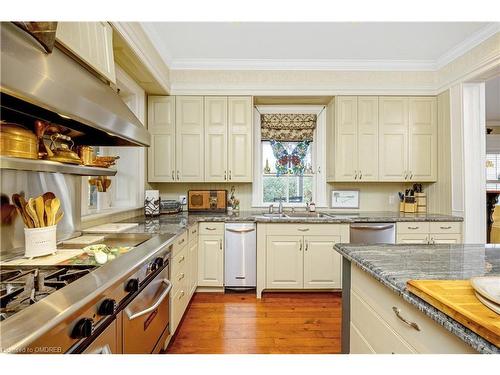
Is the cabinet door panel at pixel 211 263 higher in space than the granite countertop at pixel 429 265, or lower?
lower

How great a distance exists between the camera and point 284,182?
3.76 metres

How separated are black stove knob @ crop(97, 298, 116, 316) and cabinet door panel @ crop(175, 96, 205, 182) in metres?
2.37

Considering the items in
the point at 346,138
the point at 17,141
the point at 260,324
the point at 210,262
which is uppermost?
the point at 346,138

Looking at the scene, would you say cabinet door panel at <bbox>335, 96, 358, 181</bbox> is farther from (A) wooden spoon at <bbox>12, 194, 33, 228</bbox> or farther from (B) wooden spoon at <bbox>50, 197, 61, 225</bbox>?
(A) wooden spoon at <bbox>12, 194, 33, 228</bbox>

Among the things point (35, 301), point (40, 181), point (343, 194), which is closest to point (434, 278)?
point (35, 301)

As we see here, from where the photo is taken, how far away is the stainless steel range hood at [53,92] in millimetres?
768

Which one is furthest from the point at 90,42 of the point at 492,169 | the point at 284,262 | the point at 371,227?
the point at 492,169

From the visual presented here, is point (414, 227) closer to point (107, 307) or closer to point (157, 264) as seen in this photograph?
point (157, 264)

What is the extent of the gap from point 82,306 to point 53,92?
2.39 ft

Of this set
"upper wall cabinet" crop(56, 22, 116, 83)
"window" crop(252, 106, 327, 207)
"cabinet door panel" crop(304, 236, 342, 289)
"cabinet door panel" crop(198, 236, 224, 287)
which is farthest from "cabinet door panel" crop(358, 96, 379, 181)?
"upper wall cabinet" crop(56, 22, 116, 83)

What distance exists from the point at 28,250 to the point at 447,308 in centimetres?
178

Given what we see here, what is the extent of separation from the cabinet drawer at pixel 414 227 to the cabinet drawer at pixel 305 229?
2.06 ft

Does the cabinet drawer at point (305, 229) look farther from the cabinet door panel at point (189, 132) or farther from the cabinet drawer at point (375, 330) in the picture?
the cabinet drawer at point (375, 330)

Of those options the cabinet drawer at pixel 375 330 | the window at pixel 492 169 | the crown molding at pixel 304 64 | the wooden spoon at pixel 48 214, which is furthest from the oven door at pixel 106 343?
the window at pixel 492 169
